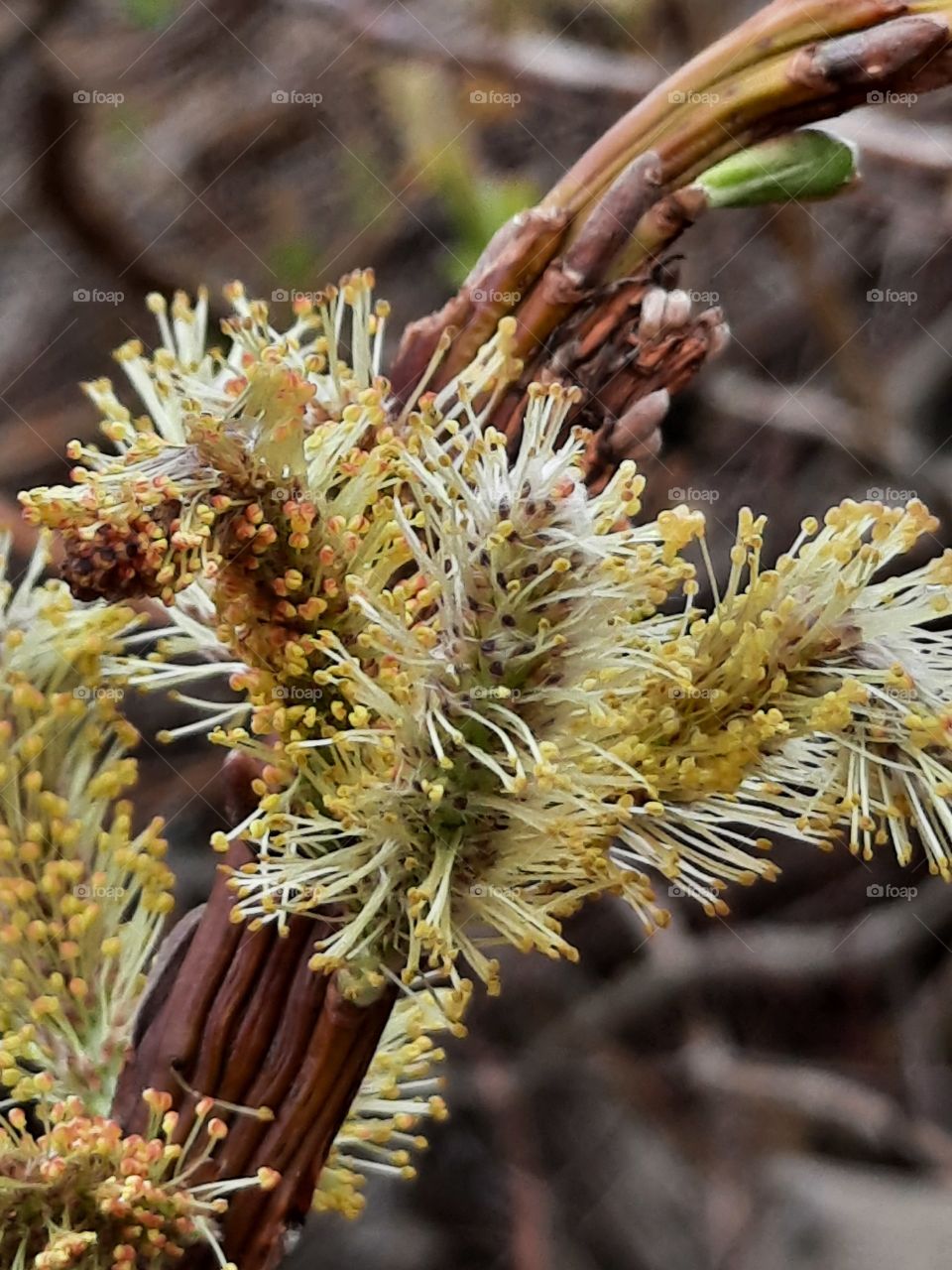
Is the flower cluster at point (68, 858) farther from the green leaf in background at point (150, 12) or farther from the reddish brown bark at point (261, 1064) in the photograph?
the green leaf in background at point (150, 12)

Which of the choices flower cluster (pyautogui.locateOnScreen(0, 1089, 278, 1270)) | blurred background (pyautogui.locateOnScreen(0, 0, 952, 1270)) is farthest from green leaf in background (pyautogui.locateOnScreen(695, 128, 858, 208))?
blurred background (pyautogui.locateOnScreen(0, 0, 952, 1270))

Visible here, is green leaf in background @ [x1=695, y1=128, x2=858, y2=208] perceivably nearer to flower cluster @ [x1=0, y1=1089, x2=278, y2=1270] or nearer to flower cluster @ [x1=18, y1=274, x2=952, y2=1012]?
flower cluster @ [x1=18, y1=274, x2=952, y2=1012]

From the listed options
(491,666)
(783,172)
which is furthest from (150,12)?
(491,666)

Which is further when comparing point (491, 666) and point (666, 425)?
point (666, 425)

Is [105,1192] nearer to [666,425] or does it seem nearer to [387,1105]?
[387,1105]

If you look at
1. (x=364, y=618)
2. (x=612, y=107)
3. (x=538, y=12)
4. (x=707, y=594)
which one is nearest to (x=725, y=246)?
(x=612, y=107)
